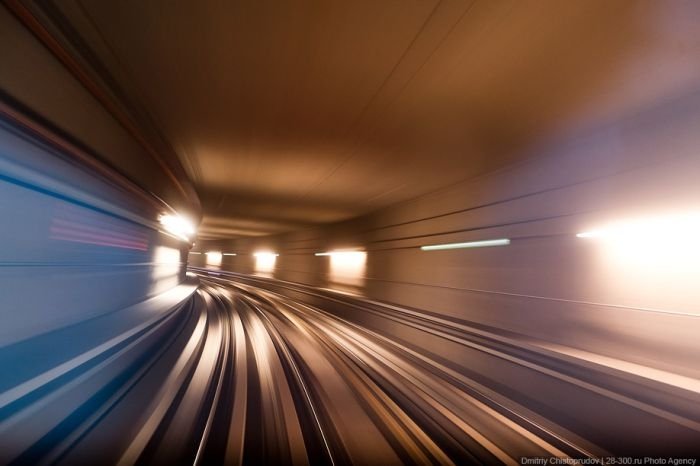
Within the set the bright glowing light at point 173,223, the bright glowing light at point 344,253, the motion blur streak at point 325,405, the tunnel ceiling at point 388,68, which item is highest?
the tunnel ceiling at point 388,68

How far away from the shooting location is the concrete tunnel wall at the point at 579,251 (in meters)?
3.85

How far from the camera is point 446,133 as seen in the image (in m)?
5.39

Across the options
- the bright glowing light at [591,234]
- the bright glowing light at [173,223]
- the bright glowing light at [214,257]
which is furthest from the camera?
the bright glowing light at [214,257]

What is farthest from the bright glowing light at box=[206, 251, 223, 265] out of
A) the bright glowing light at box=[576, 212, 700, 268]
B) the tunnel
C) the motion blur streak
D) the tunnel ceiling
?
the bright glowing light at box=[576, 212, 700, 268]

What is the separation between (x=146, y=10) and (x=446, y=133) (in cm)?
404

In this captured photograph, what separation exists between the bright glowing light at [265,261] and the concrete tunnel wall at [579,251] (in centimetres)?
1753

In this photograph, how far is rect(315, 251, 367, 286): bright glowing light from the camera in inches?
534

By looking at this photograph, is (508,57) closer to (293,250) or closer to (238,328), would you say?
(238,328)

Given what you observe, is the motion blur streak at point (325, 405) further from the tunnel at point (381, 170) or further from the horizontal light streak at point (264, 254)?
the horizontal light streak at point (264, 254)

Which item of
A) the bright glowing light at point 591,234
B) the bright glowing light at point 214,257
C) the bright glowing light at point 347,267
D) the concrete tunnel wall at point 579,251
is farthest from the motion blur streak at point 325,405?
the bright glowing light at point 214,257

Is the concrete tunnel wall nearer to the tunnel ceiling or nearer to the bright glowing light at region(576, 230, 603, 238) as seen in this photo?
the bright glowing light at region(576, 230, 603, 238)

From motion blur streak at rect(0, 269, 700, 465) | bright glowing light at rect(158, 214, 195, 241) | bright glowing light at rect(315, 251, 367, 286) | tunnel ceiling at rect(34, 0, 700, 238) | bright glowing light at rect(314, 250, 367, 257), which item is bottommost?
motion blur streak at rect(0, 269, 700, 465)

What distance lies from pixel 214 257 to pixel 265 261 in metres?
14.9

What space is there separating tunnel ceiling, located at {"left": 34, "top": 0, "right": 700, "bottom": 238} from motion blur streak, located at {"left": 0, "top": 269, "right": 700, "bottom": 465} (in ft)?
10.3
